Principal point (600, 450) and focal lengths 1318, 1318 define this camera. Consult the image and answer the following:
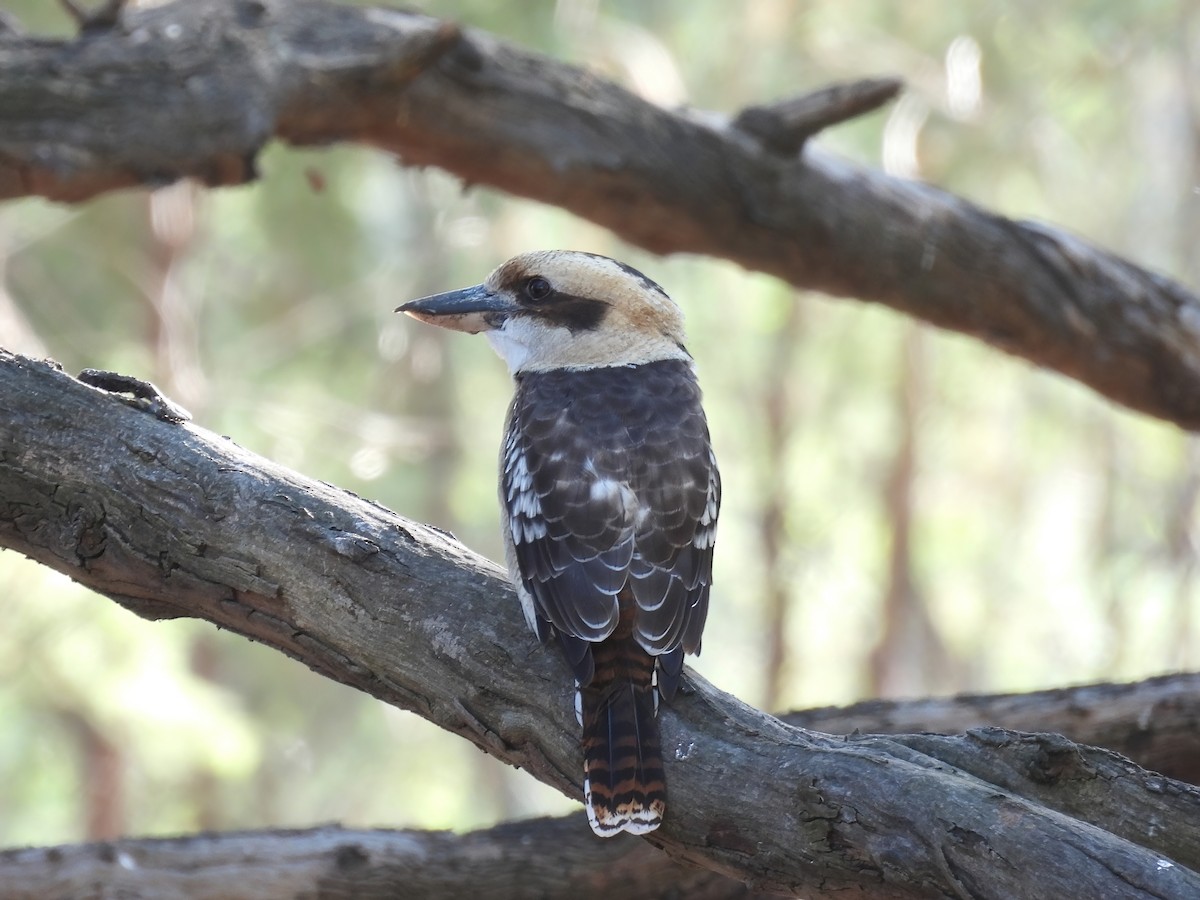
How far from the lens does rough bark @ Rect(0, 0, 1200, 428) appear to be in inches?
155

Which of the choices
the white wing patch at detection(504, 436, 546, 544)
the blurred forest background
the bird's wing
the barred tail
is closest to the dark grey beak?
the bird's wing

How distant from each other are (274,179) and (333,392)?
114 inches

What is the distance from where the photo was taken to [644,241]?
5156 mm

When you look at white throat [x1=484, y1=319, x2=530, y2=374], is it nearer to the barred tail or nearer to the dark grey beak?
the dark grey beak

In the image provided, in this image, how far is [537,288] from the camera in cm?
381

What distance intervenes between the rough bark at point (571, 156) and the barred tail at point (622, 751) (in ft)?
7.70

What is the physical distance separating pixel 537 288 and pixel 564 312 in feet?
0.35

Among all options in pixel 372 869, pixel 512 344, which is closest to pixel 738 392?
pixel 512 344

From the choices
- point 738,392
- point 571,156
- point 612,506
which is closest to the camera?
point 612,506

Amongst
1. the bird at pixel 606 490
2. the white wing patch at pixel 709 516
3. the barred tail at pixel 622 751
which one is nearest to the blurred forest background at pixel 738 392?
the bird at pixel 606 490

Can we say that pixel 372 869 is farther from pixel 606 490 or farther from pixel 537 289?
pixel 537 289

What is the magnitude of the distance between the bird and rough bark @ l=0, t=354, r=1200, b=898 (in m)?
0.09

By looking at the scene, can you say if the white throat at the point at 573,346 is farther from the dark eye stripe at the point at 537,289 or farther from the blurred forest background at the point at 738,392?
the blurred forest background at the point at 738,392

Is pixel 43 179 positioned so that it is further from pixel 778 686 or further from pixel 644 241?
pixel 778 686
